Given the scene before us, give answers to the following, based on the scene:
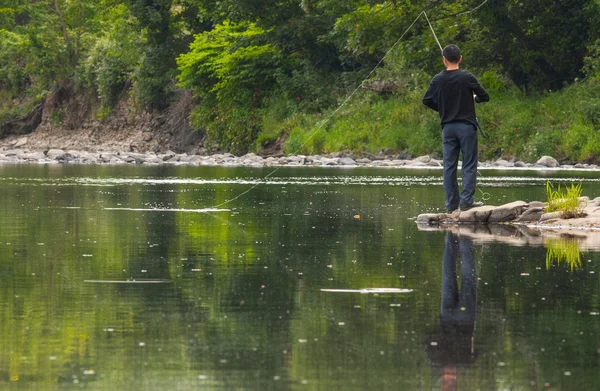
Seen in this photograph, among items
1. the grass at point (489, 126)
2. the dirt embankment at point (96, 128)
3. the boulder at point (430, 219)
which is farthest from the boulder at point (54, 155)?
the boulder at point (430, 219)

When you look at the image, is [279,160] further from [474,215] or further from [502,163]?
[474,215]

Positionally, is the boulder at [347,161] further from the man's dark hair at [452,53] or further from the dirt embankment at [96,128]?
the man's dark hair at [452,53]

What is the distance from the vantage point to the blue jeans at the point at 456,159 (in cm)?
1620

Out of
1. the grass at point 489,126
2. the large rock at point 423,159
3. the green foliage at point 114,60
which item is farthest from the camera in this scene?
Result: the green foliage at point 114,60

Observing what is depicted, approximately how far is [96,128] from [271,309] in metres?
59.9

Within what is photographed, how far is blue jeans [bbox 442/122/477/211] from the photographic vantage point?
16.2 meters

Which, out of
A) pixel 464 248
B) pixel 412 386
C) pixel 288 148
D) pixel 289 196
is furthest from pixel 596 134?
pixel 412 386

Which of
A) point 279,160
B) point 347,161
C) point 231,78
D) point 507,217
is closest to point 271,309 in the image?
point 507,217

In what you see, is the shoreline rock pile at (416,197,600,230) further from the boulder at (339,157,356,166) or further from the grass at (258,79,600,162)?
the boulder at (339,157,356,166)

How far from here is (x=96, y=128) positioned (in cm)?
6694

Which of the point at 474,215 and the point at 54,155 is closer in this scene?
the point at 474,215

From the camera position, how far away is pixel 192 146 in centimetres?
5847

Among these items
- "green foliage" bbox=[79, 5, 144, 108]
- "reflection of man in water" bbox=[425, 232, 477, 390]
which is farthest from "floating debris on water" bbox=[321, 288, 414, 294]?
"green foliage" bbox=[79, 5, 144, 108]

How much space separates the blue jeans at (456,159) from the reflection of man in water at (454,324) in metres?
5.02
